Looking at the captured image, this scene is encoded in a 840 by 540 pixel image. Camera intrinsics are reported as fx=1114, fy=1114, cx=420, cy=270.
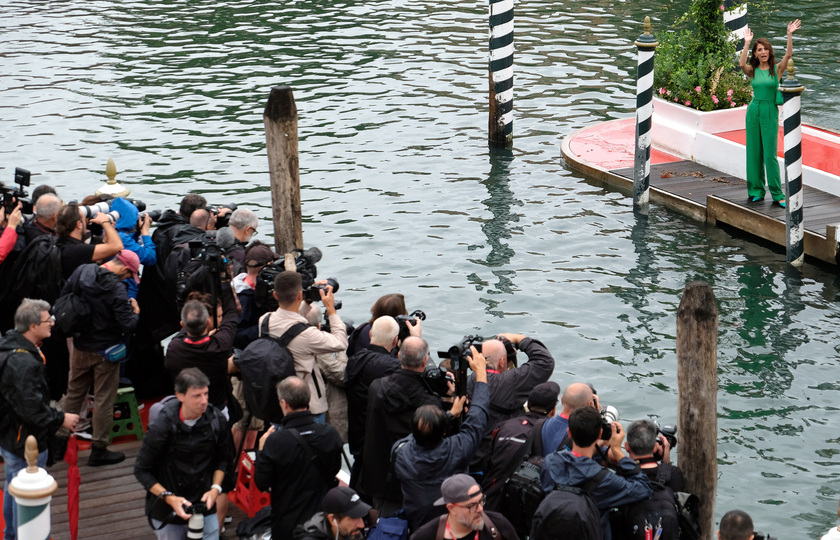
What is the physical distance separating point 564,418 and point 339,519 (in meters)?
1.52

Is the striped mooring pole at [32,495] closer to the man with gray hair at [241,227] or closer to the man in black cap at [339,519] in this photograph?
the man in black cap at [339,519]

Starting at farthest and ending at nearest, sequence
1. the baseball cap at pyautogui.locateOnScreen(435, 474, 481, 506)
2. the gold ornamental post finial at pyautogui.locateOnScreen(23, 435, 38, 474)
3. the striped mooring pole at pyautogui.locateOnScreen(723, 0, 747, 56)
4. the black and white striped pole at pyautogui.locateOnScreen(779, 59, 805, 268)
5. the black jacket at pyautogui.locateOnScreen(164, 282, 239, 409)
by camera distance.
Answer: the striped mooring pole at pyautogui.locateOnScreen(723, 0, 747, 56)
the black and white striped pole at pyautogui.locateOnScreen(779, 59, 805, 268)
the black jacket at pyautogui.locateOnScreen(164, 282, 239, 409)
the baseball cap at pyautogui.locateOnScreen(435, 474, 481, 506)
the gold ornamental post finial at pyautogui.locateOnScreen(23, 435, 38, 474)

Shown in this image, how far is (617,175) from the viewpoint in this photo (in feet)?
52.9

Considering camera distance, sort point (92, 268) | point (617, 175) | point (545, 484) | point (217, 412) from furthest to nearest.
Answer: point (617, 175) → point (92, 268) → point (217, 412) → point (545, 484)

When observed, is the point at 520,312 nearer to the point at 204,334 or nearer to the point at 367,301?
the point at 367,301

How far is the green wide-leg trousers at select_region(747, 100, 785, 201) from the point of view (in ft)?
44.9

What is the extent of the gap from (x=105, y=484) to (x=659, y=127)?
10.9m

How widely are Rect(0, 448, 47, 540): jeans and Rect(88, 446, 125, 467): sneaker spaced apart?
0.87m

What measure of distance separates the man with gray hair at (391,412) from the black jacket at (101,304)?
7.07 ft

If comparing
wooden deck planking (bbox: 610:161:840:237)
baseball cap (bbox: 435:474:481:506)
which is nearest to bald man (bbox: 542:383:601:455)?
baseball cap (bbox: 435:474:481:506)

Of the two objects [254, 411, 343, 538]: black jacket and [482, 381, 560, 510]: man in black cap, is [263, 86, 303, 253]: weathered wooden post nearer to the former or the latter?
[254, 411, 343, 538]: black jacket

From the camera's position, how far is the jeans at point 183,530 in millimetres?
6941

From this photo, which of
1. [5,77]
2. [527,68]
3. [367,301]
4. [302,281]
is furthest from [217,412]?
[5,77]

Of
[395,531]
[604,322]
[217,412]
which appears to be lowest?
[604,322]
